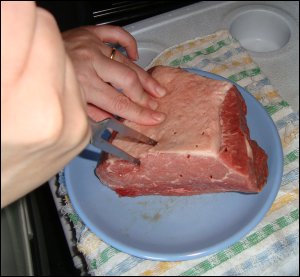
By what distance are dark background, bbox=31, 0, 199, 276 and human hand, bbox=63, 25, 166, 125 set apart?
301 mm

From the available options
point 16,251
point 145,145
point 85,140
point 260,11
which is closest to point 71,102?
point 85,140

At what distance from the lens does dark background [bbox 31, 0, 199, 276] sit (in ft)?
3.44

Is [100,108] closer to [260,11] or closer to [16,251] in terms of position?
[16,251]

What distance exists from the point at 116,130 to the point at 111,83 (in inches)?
5.2

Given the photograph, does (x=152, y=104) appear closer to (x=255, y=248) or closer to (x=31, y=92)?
(x=255, y=248)

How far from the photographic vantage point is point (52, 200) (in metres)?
1.05

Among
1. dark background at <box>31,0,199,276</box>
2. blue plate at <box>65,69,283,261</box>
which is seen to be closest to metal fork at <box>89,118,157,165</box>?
blue plate at <box>65,69,283,261</box>

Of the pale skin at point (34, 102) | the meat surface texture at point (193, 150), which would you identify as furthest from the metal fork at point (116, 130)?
the pale skin at point (34, 102)

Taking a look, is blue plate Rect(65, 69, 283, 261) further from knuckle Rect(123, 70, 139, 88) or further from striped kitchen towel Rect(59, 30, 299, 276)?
knuckle Rect(123, 70, 139, 88)

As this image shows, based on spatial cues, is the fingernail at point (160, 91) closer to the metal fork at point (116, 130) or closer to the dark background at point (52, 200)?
the metal fork at point (116, 130)

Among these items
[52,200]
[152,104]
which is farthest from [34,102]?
[52,200]

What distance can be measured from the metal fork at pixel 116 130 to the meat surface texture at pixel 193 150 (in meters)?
0.01

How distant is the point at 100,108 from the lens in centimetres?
82

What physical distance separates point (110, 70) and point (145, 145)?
0.16 meters
